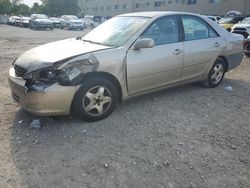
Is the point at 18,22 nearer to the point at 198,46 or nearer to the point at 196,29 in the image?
the point at 196,29

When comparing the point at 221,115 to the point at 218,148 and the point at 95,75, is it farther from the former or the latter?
the point at 95,75

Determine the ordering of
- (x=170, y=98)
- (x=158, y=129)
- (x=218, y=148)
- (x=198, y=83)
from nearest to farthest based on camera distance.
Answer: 1. (x=218, y=148)
2. (x=158, y=129)
3. (x=170, y=98)
4. (x=198, y=83)

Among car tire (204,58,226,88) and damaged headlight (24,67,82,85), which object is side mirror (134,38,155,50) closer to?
damaged headlight (24,67,82,85)

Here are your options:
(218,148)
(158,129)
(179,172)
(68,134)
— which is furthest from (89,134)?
(218,148)

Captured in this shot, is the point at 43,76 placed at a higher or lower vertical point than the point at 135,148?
higher

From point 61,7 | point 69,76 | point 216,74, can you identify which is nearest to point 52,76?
point 69,76

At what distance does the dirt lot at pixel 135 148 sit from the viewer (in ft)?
9.84

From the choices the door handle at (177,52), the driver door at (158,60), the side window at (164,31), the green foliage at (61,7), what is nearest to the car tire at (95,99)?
the driver door at (158,60)

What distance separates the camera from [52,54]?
413 cm

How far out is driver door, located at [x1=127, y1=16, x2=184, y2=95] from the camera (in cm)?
447

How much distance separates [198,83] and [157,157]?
3.30m

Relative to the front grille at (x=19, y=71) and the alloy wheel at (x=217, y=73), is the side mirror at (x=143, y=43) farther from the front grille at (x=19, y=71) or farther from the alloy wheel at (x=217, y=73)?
the alloy wheel at (x=217, y=73)

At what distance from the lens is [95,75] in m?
4.11

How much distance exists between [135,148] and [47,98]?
1.34 meters
